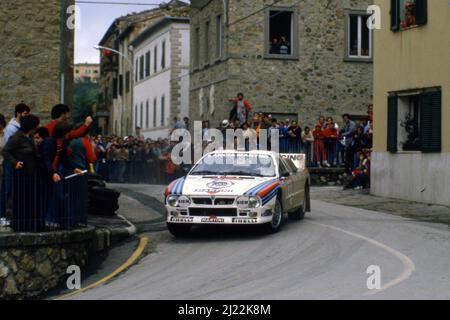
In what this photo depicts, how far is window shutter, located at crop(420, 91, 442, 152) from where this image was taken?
2284cm

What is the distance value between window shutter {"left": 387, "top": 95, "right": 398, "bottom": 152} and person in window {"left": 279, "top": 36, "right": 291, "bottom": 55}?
1152 centimetres

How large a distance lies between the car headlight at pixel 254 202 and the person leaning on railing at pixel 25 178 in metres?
3.60

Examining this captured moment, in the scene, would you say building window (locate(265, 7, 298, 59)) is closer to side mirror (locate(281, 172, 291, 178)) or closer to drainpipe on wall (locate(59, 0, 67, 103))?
drainpipe on wall (locate(59, 0, 67, 103))

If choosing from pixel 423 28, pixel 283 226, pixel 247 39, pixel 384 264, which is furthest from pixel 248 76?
pixel 384 264

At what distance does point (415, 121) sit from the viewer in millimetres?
24688

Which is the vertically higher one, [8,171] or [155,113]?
[155,113]

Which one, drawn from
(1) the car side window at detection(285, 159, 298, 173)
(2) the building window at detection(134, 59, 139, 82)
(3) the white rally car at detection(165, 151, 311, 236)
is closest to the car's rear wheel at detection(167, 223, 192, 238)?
(3) the white rally car at detection(165, 151, 311, 236)

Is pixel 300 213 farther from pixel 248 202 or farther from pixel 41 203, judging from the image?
pixel 41 203

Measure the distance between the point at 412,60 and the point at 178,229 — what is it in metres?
10.5

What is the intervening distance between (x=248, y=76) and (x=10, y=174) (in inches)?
891

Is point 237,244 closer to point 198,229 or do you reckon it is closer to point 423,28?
point 198,229

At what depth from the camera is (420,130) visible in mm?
23828

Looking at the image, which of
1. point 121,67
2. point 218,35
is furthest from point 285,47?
point 121,67
